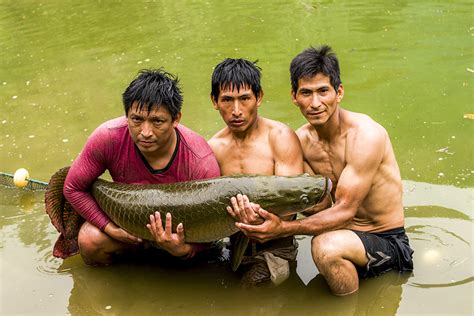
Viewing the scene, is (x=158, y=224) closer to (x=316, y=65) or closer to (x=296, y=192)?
(x=296, y=192)

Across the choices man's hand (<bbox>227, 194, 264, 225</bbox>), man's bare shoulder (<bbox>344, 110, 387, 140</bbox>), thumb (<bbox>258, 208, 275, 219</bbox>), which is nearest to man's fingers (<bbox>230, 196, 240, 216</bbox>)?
man's hand (<bbox>227, 194, 264, 225</bbox>)

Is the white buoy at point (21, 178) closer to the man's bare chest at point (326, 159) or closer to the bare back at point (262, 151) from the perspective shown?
the bare back at point (262, 151)

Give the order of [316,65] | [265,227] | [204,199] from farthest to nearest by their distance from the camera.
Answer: [316,65] → [204,199] → [265,227]

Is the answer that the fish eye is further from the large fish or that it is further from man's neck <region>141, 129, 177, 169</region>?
man's neck <region>141, 129, 177, 169</region>

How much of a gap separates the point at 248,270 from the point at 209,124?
2.63m

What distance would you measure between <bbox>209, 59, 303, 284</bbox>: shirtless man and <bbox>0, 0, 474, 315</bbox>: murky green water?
0.24 m

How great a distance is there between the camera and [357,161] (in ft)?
10.7

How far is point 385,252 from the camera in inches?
134

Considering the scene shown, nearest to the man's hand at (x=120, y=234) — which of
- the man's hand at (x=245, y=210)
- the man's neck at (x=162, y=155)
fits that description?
the man's neck at (x=162, y=155)

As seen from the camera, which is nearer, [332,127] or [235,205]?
[235,205]

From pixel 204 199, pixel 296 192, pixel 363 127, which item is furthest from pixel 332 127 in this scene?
pixel 204 199

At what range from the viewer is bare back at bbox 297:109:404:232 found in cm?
326

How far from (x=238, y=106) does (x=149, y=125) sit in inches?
22.0

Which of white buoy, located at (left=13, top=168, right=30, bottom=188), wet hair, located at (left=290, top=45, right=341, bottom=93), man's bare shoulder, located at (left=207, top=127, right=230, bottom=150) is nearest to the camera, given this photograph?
wet hair, located at (left=290, top=45, right=341, bottom=93)
